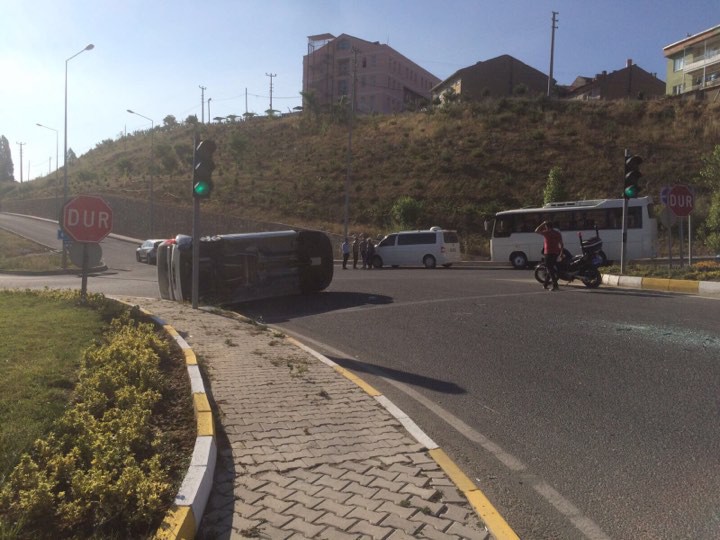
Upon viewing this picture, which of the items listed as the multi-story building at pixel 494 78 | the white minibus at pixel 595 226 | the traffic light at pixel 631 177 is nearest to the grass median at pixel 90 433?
the traffic light at pixel 631 177

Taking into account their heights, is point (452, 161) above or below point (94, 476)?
above

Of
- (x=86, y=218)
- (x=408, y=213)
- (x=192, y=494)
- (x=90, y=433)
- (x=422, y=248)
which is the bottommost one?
(x=192, y=494)

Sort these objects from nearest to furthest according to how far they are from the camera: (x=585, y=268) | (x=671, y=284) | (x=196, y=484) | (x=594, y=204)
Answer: (x=196, y=484), (x=671, y=284), (x=585, y=268), (x=594, y=204)

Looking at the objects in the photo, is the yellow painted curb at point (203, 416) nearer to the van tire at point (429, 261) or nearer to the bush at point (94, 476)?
the bush at point (94, 476)

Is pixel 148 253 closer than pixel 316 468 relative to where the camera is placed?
No

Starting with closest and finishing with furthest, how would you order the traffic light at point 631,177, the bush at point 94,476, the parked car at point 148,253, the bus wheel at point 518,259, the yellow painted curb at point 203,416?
the bush at point 94,476
the yellow painted curb at point 203,416
the traffic light at point 631,177
the bus wheel at point 518,259
the parked car at point 148,253

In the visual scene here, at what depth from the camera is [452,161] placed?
52.6 meters

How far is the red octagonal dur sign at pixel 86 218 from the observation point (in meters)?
10.7

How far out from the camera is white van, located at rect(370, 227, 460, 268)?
99.0ft

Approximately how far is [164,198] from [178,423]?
2210 inches

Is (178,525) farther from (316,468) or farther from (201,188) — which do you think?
(201,188)

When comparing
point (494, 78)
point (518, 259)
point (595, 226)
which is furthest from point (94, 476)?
point (494, 78)

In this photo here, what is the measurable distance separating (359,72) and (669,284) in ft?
256

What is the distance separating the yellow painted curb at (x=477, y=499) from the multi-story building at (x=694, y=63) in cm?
6625
